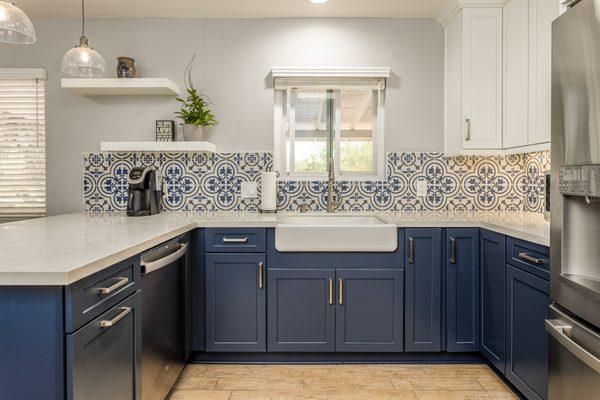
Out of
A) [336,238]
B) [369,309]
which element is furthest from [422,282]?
[336,238]

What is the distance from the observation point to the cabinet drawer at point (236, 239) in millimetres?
2549

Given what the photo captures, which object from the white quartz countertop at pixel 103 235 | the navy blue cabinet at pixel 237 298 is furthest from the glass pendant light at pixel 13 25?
the navy blue cabinet at pixel 237 298

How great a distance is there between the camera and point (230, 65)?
3.15 meters

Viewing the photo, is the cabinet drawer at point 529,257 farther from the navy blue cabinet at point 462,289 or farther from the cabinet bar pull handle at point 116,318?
the cabinet bar pull handle at point 116,318

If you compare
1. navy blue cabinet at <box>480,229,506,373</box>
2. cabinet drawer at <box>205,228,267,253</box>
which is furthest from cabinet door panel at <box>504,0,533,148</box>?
cabinet drawer at <box>205,228,267,253</box>

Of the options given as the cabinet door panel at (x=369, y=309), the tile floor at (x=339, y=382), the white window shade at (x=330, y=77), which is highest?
the white window shade at (x=330, y=77)

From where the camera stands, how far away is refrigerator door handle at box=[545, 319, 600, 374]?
1.35m

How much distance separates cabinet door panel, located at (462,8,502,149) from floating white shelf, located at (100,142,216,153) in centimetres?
172

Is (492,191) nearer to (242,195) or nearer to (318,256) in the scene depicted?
(318,256)

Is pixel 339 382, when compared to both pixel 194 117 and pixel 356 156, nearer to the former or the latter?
pixel 356 156

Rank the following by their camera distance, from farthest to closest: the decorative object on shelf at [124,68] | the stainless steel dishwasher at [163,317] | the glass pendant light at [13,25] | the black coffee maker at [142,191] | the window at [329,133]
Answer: the window at [329,133] < the decorative object on shelf at [124,68] < the black coffee maker at [142,191] < the stainless steel dishwasher at [163,317] < the glass pendant light at [13,25]

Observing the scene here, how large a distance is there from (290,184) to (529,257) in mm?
1663

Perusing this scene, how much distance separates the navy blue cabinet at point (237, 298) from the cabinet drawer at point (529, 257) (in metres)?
1.30

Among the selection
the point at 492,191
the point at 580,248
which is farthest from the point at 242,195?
the point at 580,248
